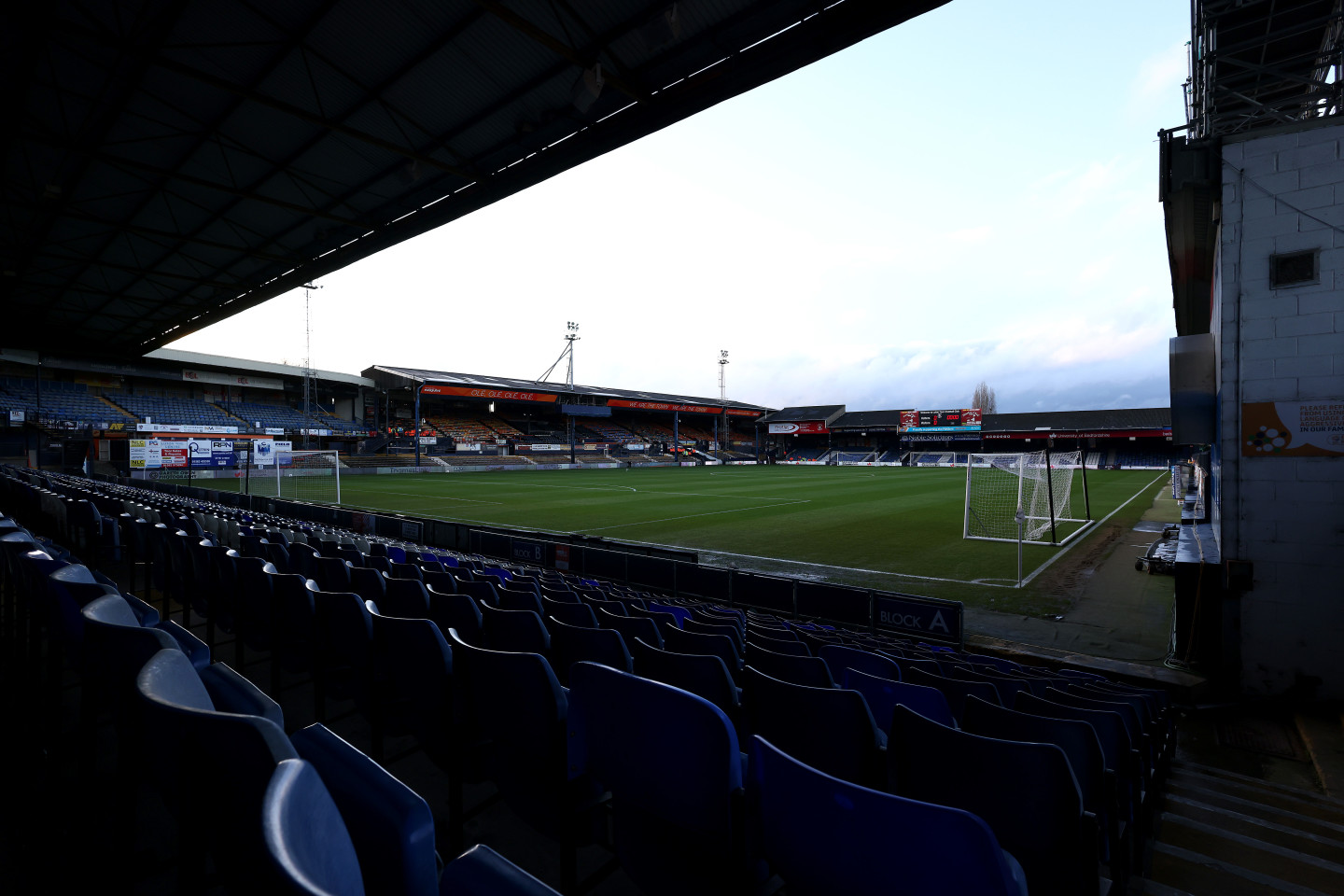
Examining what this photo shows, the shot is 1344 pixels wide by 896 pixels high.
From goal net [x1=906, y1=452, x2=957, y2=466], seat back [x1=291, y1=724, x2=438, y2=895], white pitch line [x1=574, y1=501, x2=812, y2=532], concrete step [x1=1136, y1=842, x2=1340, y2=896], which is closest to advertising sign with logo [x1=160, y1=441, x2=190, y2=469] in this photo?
white pitch line [x1=574, y1=501, x2=812, y2=532]

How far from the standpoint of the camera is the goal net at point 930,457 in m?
66.2

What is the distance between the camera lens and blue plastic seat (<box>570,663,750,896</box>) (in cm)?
174

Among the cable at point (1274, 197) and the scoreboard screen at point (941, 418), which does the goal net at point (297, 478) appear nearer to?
the cable at point (1274, 197)

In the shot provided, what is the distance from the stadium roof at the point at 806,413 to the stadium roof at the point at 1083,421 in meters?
18.5

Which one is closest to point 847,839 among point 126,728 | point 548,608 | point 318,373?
point 126,728

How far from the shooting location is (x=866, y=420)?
7675cm

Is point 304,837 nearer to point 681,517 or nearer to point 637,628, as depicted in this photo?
point 637,628

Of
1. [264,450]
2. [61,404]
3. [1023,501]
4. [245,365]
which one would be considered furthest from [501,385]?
[1023,501]

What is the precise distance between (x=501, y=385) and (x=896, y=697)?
6244 cm

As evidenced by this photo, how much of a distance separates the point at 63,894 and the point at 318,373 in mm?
60798

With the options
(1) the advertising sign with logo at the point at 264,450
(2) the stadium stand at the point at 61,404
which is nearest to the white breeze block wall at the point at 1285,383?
(1) the advertising sign with logo at the point at 264,450

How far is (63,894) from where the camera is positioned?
2029mm

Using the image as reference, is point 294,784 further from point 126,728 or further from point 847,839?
point 126,728

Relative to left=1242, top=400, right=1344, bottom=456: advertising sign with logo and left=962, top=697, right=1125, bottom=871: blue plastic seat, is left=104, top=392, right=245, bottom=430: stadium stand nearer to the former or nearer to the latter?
left=962, top=697, right=1125, bottom=871: blue plastic seat
